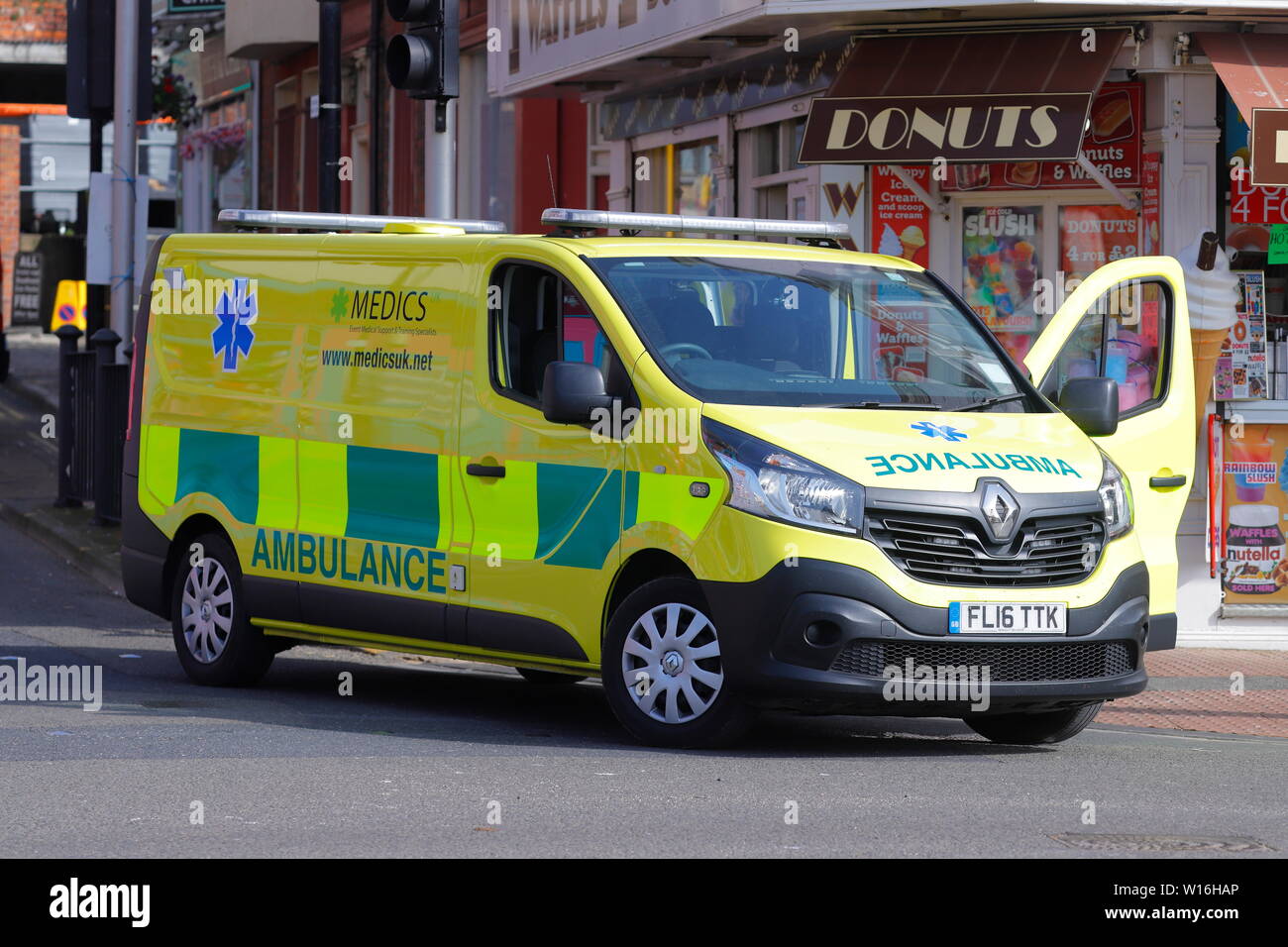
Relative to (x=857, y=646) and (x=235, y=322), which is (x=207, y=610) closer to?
(x=235, y=322)

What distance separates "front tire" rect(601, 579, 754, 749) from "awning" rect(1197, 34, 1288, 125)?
6039mm

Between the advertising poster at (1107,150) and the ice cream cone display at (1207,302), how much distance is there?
2.05ft

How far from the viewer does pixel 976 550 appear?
8.49 metres

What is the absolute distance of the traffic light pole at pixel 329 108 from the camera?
537 inches

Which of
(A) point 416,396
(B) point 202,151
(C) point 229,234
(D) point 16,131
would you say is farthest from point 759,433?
(D) point 16,131

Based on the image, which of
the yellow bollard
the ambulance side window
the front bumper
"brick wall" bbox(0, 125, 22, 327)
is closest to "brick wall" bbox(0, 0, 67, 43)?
the yellow bollard

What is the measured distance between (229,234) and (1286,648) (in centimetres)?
682

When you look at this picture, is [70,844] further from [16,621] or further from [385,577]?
[16,621]

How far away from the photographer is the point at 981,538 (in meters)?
8.50

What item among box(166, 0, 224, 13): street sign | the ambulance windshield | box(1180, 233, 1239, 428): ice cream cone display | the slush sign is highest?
box(166, 0, 224, 13): street sign

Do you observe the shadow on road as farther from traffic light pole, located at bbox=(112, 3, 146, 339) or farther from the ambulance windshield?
traffic light pole, located at bbox=(112, 3, 146, 339)

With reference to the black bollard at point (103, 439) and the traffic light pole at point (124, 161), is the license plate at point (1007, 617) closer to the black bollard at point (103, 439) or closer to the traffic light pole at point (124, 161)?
the black bollard at point (103, 439)

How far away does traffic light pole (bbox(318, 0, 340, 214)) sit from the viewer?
13.6 metres

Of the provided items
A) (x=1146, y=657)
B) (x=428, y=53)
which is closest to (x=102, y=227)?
(x=428, y=53)
